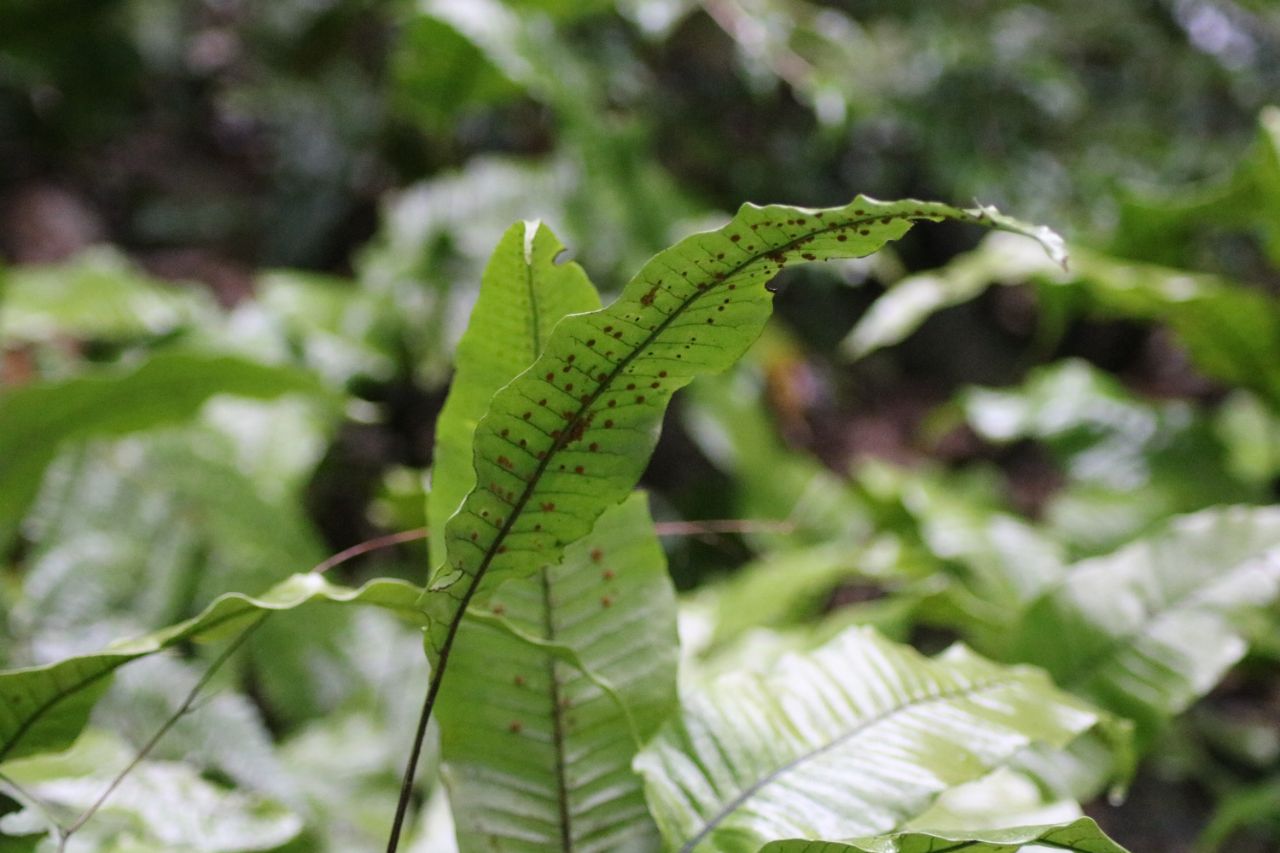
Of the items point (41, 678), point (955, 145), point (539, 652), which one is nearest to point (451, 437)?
point (539, 652)

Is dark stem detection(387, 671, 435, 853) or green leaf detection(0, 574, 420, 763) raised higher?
green leaf detection(0, 574, 420, 763)

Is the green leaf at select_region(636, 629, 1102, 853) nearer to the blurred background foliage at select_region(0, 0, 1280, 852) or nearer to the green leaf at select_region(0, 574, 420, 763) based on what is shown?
the green leaf at select_region(0, 574, 420, 763)

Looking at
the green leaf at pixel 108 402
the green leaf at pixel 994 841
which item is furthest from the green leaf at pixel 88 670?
the green leaf at pixel 108 402

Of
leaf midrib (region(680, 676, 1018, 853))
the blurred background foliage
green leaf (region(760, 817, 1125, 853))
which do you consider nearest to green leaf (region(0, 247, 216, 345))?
the blurred background foliage

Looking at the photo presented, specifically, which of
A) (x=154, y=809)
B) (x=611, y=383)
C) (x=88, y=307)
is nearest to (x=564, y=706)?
(x=611, y=383)

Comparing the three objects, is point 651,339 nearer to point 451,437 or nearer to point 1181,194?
point 451,437

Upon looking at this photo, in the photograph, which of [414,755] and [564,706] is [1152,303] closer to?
[564,706]

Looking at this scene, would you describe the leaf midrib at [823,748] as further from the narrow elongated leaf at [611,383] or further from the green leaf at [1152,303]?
the green leaf at [1152,303]
